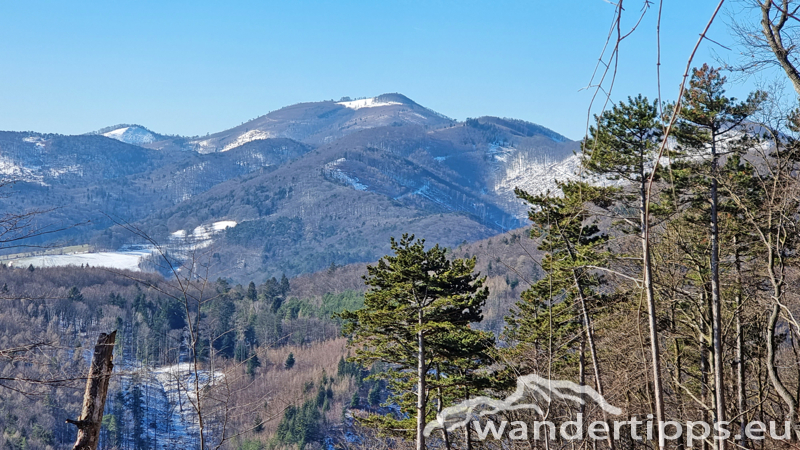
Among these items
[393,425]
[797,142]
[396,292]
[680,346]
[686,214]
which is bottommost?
[393,425]

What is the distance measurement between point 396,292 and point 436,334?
1638 mm

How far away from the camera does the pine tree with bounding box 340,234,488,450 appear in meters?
15.9

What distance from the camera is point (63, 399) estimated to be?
3819 inches

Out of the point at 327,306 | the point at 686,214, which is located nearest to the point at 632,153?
the point at 686,214

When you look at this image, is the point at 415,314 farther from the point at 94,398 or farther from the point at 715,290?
the point at 94,398

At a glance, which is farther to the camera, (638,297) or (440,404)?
(440,404)

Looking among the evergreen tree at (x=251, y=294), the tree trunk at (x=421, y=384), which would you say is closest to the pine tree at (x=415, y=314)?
the tree trunk at (x=421, y=384)

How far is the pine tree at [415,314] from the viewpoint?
15.9m

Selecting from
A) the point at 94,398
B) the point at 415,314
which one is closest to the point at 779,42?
the point at 94,398

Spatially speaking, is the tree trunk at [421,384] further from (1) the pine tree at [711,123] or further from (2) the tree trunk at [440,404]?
(1) the pine tree at [711,123]

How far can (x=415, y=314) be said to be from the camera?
16188 millimetres

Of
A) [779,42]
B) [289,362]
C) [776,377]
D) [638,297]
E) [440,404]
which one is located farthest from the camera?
[289,362]

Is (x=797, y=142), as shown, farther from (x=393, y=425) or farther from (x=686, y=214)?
(x=393, y=425)

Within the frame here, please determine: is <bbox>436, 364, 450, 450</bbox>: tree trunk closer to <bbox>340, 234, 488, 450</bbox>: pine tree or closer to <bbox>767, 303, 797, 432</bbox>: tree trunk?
<bbox>340, 234, 488, 450</bbox>: pine tree
